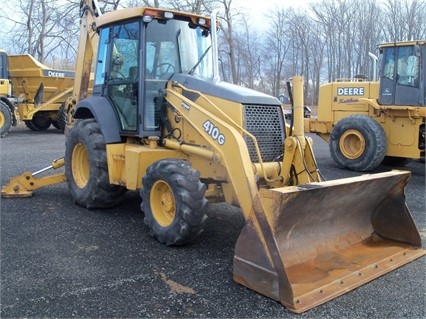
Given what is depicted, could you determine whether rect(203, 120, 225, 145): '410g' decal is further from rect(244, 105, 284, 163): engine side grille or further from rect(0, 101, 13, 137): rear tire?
rect(0, 101, 13, 137): rear tire

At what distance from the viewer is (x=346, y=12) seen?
145ft

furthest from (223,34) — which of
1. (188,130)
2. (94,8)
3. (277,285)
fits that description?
(277,285)

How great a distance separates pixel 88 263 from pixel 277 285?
179 cm

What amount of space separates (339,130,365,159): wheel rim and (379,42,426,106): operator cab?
871 mm

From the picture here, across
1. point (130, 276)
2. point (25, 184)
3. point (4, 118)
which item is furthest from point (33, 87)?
point (130, 276)

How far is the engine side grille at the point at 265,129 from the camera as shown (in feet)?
15.9

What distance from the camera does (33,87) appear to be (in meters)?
17.2

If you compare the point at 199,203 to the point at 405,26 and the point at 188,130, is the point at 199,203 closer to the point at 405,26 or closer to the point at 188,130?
the point at 188,130

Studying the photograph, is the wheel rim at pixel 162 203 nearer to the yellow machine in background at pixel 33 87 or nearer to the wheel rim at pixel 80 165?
the wheel rim at pixel 80 165

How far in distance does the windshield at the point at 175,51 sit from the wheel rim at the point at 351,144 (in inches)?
205

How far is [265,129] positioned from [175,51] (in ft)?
5.08

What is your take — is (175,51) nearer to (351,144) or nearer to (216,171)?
(216,171)

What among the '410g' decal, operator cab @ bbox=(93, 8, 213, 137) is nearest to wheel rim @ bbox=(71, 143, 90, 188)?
operator cab @ bbox=(93, 8, 213, 137)

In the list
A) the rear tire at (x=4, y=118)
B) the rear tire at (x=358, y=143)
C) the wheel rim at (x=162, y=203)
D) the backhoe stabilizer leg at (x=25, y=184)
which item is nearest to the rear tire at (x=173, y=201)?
the wheel rim at (x=162, y=203)
